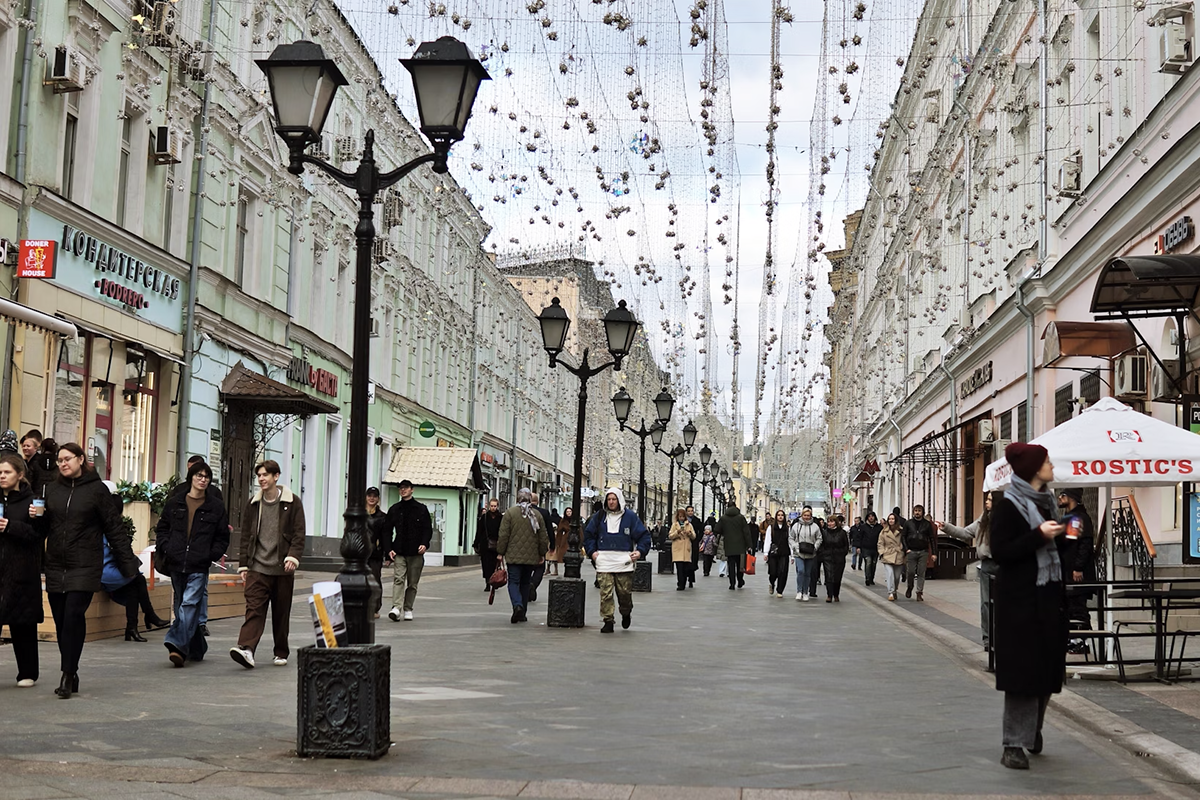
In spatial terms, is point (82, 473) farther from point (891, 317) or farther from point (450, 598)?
point (891, 317)

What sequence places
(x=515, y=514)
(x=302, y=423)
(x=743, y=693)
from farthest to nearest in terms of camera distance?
1. (x=302, y=423)
2. (x=515, y=514)
3. (x=743, y=693)

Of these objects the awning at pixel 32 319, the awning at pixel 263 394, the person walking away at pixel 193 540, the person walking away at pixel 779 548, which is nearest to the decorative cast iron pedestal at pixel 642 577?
the person walking away at pixel 779 548

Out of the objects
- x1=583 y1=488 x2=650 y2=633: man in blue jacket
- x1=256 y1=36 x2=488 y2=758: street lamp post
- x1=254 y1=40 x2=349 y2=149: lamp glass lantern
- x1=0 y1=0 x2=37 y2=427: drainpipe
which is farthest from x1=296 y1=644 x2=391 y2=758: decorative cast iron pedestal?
x1=0 y1=0 x2=37 y2=427: drainpipe

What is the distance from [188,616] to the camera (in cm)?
1190

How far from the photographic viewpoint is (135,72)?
22.3 meters

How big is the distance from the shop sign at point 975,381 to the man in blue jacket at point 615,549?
1643 cm

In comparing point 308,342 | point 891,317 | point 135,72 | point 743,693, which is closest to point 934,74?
point 891,317

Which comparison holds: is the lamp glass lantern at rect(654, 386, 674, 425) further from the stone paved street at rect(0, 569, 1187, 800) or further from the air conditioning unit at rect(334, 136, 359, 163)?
the stone paved street at rect(0, 569, 1187, 800)

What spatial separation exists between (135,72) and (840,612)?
13.9 metres

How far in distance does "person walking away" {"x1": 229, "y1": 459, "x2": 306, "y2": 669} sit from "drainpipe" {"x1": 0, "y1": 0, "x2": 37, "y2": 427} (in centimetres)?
714

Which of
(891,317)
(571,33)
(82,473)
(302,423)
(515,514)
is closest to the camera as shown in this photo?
(82,473)

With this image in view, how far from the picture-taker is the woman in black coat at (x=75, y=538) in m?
9.95

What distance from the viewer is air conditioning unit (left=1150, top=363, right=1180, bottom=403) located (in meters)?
17.1

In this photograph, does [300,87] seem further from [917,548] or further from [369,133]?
[917,548]
